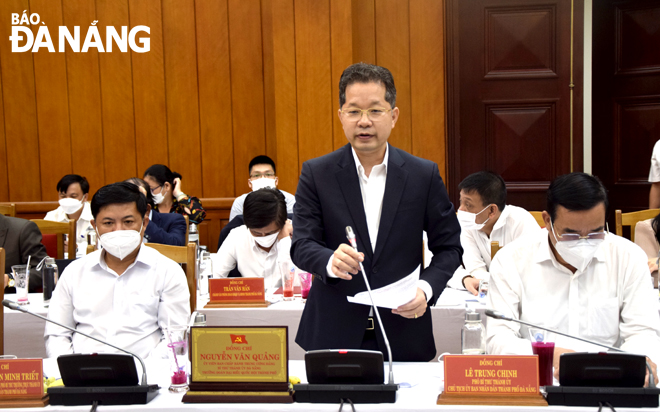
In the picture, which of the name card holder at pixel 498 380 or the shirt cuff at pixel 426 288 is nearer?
the name card holder at pixel 498 380

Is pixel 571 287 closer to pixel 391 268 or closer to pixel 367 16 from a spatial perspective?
pixel 391 268

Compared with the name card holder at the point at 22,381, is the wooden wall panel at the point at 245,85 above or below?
above

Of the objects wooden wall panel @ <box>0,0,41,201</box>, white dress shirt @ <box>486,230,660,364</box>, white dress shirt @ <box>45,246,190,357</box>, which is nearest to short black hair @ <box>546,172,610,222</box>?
white dress shirt @ <box>486,230,660,364</box>

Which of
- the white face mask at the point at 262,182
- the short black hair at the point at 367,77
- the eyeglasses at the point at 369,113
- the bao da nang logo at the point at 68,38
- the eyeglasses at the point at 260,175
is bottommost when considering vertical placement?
the white face mask at the point at 262,182

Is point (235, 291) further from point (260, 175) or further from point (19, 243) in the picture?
point (260, 175)

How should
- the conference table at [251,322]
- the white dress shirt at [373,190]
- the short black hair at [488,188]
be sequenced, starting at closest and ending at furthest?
the white dress shirt at [373,190] → the conference table at [251,322] → the short black hair at [488,188]

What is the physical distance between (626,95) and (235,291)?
3978mm

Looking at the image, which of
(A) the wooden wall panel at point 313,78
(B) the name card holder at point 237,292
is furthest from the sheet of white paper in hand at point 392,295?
(A) the wooden wall panel at point 313,78

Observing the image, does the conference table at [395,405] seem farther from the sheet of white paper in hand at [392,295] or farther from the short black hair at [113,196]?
the short black hair at [113,196]

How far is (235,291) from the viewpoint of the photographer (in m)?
2.76

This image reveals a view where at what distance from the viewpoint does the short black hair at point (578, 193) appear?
1642mm

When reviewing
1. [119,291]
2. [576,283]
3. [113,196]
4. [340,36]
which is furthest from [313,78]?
[576,283]

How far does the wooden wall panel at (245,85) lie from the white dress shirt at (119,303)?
3411 mm

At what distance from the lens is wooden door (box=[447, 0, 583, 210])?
5020 mm
